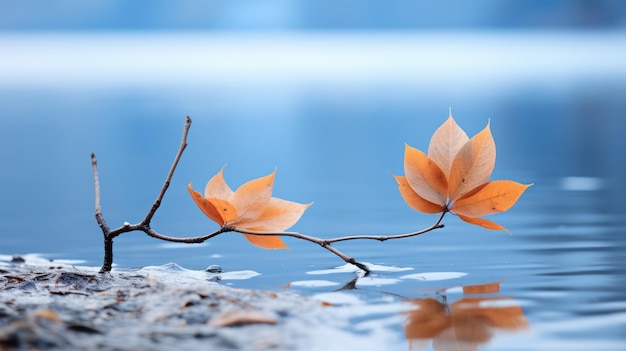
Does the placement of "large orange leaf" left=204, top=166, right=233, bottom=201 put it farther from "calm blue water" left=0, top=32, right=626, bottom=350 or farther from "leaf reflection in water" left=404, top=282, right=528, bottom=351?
"leaf reflection in water" left=404, top=282, right=528, bottom=351

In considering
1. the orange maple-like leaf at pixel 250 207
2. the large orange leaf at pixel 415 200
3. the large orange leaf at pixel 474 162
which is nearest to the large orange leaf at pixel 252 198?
the orange maple-like leaf at pixel 250 207

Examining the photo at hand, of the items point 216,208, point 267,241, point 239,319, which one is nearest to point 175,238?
point 216,208

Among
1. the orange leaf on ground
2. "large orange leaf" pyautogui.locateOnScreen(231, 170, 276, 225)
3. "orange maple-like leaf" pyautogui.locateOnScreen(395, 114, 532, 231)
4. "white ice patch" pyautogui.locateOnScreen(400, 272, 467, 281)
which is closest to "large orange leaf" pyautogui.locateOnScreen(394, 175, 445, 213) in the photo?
"orange maple-like leaf" pyautogui.locateOnScreen(395, 114, 532, 231)

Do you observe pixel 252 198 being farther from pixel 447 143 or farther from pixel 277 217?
pixel 447 143

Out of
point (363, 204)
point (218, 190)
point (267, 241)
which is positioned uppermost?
point (363, 204)

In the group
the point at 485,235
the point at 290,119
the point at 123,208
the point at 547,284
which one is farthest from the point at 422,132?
the point at 547,284

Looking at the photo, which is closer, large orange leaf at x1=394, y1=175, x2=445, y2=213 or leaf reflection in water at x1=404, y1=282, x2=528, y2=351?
leaf reflection in water at x1=404, y1=282, x2=528, y2=351
